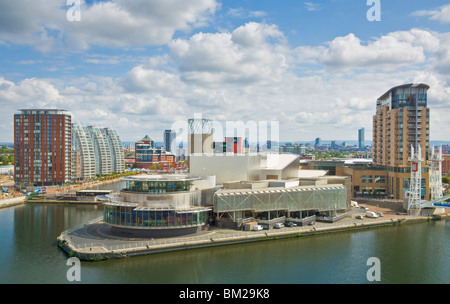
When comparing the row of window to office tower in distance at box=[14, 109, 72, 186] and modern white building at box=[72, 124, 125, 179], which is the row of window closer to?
office tower in distance at box=[14, 109, 72, 186]

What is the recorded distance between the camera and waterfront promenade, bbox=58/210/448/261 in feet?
105

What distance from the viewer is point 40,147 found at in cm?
8275

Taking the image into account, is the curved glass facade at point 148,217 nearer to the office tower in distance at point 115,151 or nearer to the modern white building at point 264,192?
the modern white building at point 264,192

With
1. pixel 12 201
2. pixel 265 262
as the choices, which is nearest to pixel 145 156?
pixel 12 201

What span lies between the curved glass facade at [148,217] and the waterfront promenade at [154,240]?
4.85 feet

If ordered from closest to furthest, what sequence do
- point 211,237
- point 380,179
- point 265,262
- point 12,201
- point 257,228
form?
point 265,262 < point 211,237 < point 257,228 < point 380,179 < point 12,201

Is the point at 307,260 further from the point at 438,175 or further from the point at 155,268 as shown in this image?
the point at 438,175

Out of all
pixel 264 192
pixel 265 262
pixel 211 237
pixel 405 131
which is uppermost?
pixel 405 131

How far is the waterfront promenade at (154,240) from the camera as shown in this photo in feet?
105

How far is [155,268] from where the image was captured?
29547 mm

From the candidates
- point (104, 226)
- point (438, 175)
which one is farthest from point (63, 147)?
point (438, 175)

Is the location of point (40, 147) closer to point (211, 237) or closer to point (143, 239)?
point (143, 239)

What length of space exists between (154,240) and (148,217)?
2441 mm
